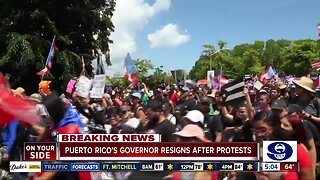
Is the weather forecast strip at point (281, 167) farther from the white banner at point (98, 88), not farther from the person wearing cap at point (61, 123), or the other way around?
the white banner at point (98, 88)

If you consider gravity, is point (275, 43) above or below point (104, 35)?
above

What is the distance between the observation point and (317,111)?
7.66 metres

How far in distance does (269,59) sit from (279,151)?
109863 millimetres

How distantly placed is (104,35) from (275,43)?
103 m

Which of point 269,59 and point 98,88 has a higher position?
point 269,59

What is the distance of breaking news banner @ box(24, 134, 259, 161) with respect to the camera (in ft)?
14.3

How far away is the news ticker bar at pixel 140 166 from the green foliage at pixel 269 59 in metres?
76.8

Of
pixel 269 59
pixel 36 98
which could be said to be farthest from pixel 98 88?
pixel 269 59

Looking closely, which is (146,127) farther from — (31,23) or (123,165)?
(31,23)

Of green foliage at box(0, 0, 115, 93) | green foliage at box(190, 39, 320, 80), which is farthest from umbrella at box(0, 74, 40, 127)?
green foliage at box(190, 39, 320, 80)

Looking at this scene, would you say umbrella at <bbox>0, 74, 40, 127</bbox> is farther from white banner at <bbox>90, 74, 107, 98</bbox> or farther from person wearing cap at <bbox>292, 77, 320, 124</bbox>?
white banner at <bbox>90, 74, 107, 98</bbox>

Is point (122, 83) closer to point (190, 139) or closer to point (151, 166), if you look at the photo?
point (190, 139)

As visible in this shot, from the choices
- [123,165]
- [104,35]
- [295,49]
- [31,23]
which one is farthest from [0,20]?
[295,49]

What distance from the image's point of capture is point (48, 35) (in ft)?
89.6
